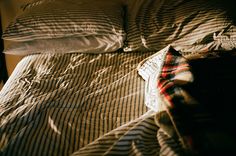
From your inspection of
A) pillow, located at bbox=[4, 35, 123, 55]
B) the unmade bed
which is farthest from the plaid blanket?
pillow, located at bbox=[4, 35, 123, 55]

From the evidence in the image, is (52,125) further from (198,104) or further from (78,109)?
(198,104)

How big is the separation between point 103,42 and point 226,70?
0.63 m

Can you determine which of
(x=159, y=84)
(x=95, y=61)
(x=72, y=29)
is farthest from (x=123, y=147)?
(x=72, y=29)

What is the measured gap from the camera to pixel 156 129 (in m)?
0.69

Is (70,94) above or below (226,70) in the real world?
below

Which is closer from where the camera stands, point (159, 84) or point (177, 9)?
point (159, 84)

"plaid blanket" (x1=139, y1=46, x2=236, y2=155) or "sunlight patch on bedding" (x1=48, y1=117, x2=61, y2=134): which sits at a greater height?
"plaid blanket" (x1=139, y1=46, x2=236, y2=155)

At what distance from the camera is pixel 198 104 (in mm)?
677

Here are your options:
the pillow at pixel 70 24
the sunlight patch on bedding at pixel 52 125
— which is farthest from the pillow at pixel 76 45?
the sunlight patch on bedding at pixel 52 125

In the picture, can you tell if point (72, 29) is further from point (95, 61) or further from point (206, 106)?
point (206, 106)

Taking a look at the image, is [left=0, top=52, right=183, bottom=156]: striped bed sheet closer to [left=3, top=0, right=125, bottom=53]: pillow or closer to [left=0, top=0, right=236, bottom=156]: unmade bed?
[left=0, top=0, right=236, bottom=156]: unmade bed

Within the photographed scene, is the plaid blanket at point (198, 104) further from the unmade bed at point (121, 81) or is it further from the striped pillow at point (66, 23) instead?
the striped pillow at point (66, 23)

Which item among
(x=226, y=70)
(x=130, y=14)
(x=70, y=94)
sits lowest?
(x=70, y=94)

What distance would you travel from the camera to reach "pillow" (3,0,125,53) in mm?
1250
